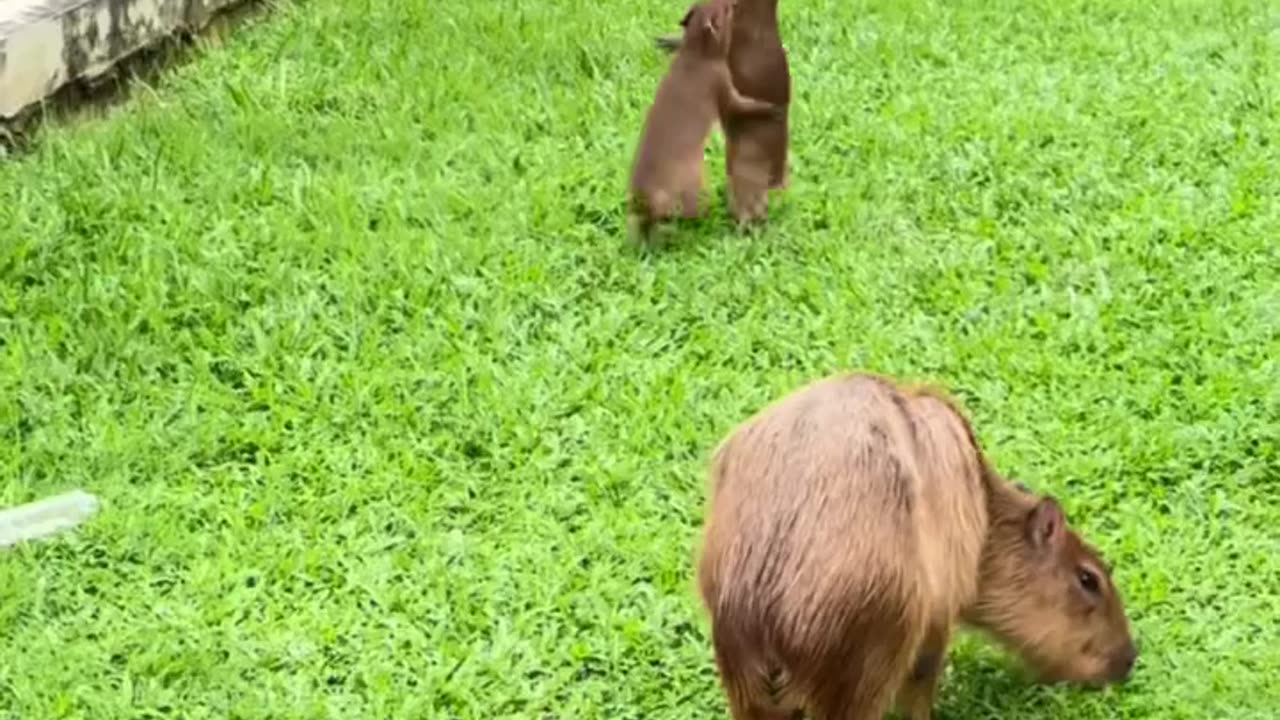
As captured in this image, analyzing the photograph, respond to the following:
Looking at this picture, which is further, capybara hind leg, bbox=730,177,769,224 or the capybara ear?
capybara hind leg, bbox=730,177,769,224

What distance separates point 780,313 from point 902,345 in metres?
0.38

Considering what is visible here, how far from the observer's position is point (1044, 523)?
3566 millimetres

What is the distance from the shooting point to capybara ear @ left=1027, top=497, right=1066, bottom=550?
3.56 metres

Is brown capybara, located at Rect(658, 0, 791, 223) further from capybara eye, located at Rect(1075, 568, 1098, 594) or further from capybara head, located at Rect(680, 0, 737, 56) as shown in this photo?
capybara eye, located at Rect(1075, 568, 1098, 594)

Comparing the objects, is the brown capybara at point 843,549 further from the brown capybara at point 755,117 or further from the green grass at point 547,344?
the brown capybara at point 755,117

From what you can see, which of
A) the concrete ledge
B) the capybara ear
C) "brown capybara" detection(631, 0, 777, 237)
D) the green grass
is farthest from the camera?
the concrete ledge

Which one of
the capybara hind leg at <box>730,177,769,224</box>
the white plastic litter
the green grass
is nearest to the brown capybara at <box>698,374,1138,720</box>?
the green grass

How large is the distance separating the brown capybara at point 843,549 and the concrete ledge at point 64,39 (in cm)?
338

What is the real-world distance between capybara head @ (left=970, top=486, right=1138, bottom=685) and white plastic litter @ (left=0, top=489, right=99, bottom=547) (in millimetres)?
2005

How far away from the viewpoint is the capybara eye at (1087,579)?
11.9ft

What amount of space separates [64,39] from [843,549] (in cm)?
393

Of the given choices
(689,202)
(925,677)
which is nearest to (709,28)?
(689,202)

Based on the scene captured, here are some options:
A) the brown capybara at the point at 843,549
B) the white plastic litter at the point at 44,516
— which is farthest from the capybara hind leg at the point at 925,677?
the white plastic litter at the point at 44,516

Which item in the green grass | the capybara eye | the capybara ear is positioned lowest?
the green grass
